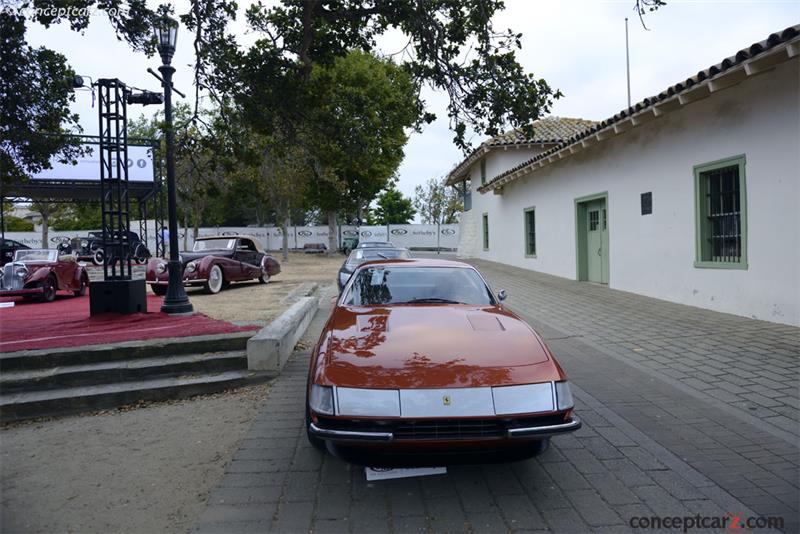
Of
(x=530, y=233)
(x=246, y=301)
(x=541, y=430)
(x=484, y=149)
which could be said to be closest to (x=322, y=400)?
(x=541, y=430)

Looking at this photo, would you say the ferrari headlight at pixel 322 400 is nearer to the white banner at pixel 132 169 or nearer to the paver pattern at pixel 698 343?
the paver pattern at pixel 698 343

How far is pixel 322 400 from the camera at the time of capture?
314 centimetres

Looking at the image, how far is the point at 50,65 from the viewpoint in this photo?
7.15 meters

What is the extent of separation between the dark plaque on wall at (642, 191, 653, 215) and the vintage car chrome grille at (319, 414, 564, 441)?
31.7 feet

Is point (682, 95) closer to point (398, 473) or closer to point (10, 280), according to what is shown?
point (398, 473)

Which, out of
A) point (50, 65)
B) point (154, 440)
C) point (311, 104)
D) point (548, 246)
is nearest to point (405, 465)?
point (154, 440)

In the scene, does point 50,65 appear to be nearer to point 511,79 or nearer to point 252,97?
point 252,97

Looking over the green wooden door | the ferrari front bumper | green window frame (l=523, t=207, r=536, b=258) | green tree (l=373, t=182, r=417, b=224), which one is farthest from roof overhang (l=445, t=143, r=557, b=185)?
green tree (l=373, t=182, r=417, b=224)

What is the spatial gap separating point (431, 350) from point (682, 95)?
7.59m

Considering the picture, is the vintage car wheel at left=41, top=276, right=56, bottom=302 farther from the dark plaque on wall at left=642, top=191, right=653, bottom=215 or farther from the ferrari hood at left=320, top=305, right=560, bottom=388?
the dark plaque on wall at left=642, top=191, right=653, bottom=215

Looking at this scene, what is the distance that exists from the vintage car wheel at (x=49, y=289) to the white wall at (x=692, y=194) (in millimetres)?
12608

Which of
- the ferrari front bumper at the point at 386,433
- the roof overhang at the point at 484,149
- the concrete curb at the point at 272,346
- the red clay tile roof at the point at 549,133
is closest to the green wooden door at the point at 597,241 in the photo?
the roof overhang at the point at 484,149

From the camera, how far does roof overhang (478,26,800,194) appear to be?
6949mm

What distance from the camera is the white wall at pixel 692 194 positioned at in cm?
775
